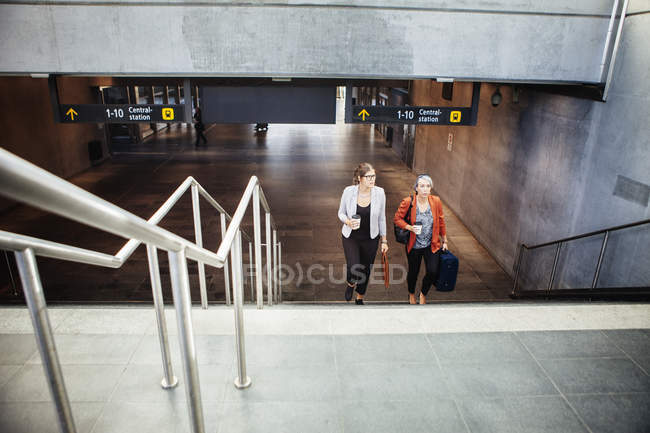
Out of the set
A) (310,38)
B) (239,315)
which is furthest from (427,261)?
(310,38)

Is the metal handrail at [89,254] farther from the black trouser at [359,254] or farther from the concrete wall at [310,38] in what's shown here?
the concrete wall at [310,38]

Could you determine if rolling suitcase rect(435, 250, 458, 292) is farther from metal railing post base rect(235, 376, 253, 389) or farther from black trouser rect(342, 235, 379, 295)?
metal railing post base rect(235, 376, 253, 389)

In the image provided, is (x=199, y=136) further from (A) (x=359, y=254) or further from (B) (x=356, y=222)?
(B) (x=356, y=222)

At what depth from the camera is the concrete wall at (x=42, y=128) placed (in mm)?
10344

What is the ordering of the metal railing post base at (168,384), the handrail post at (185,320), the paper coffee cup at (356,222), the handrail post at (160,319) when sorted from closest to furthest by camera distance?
1. the handrail post at (185,320)
2. the handrail post at (160,319)
3. the metal railing post base at (168,384)
4. the paper coffee cup at (356,222)

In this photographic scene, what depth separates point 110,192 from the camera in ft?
39.4

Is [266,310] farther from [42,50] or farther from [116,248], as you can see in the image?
[116,248]

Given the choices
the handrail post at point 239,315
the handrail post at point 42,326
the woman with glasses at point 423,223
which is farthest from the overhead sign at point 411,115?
the handrail post at point 42,326

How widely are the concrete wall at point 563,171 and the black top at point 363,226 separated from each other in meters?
3.10

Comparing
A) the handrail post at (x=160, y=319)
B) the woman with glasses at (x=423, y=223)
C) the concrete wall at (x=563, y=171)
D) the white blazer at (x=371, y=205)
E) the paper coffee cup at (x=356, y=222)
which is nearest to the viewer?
the handrail post at (x=160, y=319)

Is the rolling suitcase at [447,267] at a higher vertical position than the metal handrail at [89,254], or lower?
lower

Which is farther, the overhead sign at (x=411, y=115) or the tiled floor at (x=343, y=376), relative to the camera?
the overhead sign at (x=411, y=115)

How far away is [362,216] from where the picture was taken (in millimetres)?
4547

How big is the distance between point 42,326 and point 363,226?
10.9 feet
